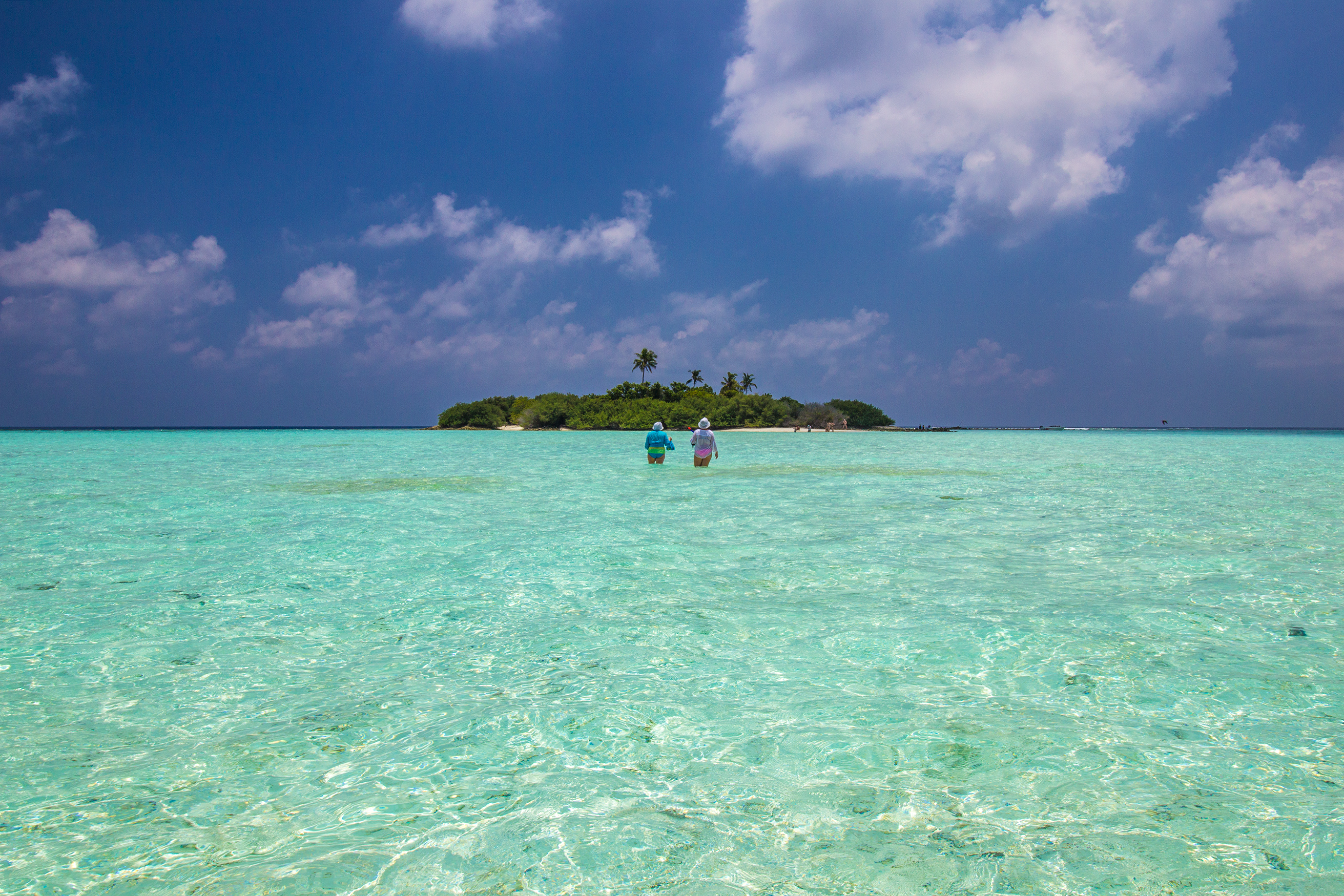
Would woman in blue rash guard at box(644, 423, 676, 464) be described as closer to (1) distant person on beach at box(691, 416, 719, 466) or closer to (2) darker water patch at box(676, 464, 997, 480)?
(1) distant person on beach at box(691, 416, 719, 466)

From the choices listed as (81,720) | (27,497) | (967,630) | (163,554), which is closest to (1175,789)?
(967,630)

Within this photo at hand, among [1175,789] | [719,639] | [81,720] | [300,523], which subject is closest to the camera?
[1175,789]

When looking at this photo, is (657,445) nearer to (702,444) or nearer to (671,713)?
(702,444)

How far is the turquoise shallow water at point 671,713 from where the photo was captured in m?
3.30

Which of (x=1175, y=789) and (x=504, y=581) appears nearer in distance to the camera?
(x=1175, y=789)

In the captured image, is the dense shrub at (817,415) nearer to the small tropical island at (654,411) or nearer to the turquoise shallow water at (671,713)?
the small tropical island at (654,411)

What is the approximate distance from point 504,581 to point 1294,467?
37315mm

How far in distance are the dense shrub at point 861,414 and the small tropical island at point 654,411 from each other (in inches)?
3.9

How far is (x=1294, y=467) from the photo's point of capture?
3175 centimetres

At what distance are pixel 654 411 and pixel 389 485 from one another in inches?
3172

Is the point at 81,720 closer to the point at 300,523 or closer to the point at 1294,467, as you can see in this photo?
the point at 300,523

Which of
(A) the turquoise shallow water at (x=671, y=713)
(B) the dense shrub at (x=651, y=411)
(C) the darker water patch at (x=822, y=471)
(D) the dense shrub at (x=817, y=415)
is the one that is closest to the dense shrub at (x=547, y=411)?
(B) the dense shrub at (x=651, y=411)

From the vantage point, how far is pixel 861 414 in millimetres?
106688

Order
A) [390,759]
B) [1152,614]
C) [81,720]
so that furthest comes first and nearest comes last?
[1152,614], [81,720], [390,759]
